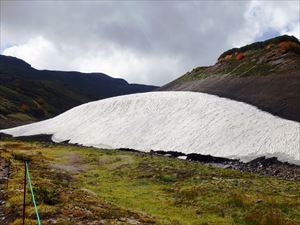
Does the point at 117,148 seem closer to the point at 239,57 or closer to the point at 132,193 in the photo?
the point at 132,193

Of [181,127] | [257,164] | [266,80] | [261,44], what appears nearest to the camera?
[257,164]

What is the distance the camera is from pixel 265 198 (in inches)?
1298

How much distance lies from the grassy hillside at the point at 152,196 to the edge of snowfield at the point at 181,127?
14.9m

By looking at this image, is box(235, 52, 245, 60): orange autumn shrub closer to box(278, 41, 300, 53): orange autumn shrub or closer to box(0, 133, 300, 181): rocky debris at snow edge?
box(278, 41, 300, 53): orange autumn shrub

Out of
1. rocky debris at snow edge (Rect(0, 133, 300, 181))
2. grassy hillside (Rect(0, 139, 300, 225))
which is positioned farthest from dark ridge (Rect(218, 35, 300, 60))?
grassy hillside (Rect(0, 139, 300, 225))

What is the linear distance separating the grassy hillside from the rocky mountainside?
30.1 meters

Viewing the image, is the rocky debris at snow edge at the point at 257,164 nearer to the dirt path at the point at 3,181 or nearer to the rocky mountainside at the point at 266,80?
the rocky mountainside at the point at 266,80

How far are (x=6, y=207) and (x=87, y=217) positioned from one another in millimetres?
5326

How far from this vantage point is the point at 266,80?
89375 millimetres

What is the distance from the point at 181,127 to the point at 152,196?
46.6m

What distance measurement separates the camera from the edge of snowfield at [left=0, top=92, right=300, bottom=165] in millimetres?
64250

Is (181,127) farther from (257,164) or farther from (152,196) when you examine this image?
(152,196)

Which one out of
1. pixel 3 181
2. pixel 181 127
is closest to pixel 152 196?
pixel 3 181

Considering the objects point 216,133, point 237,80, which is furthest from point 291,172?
point 237,80
